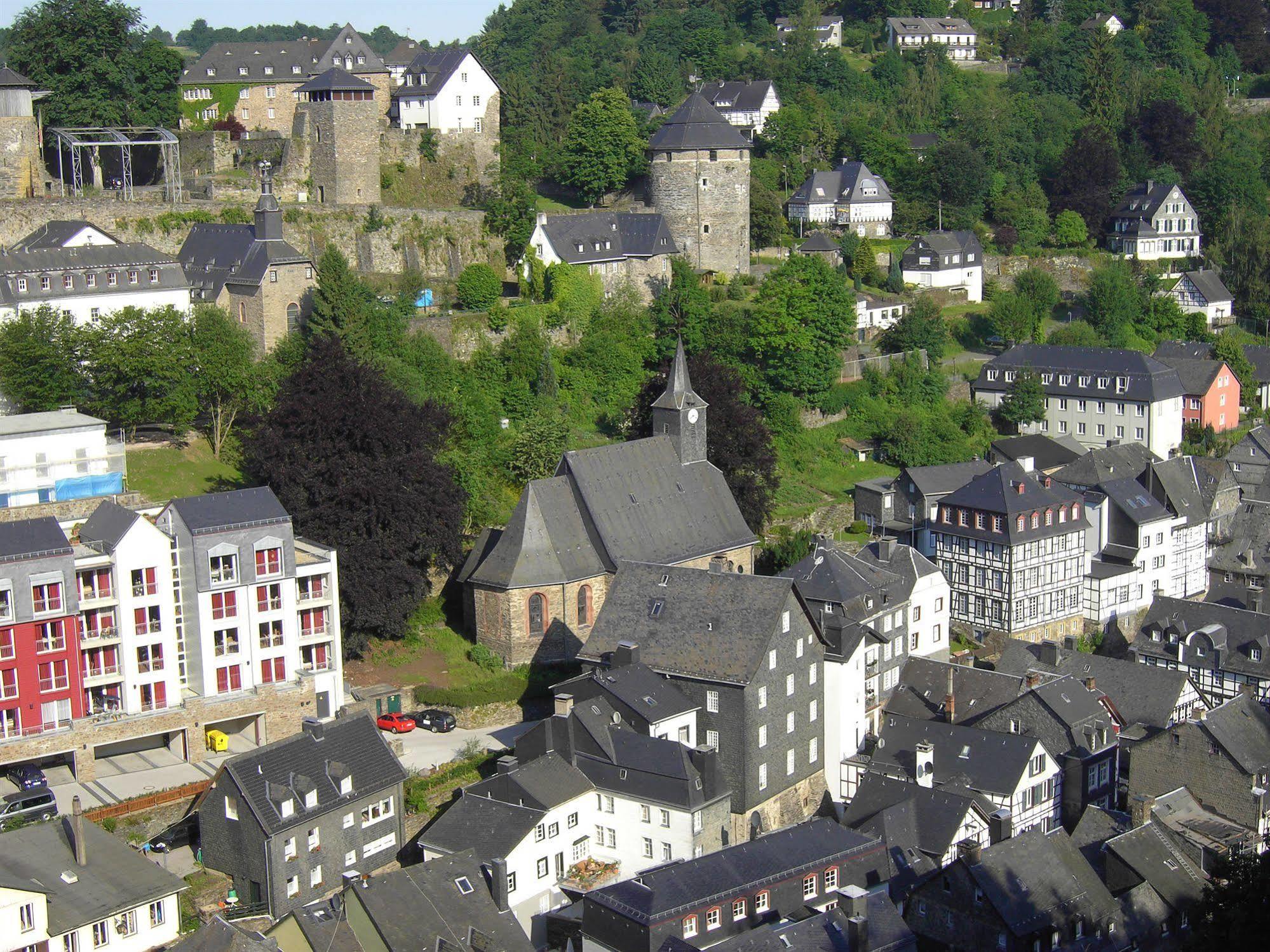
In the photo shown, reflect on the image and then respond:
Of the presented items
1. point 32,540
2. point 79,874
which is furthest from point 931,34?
point 79,874

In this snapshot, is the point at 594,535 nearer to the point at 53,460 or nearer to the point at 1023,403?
the point at 53,460

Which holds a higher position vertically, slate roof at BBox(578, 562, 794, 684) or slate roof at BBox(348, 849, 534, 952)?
slate roof at BBox(578, 562, 794, 684)

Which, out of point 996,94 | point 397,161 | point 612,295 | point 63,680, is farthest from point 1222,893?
point 996,94

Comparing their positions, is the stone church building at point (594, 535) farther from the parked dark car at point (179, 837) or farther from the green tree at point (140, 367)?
the parked dark car at point (179, 837)

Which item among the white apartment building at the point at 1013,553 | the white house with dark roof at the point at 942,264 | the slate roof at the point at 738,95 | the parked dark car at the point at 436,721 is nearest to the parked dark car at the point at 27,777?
the parked dark car at the point at 436,721

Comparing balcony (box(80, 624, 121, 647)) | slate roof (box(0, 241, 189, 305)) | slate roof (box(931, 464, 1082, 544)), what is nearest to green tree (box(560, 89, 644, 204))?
slate roof (box(0, 241, 189, 305))

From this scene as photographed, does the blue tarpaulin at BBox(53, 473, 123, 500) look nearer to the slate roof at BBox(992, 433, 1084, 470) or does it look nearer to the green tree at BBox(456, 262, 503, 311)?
the green tree at BBox(456, 262, 503, 311)
